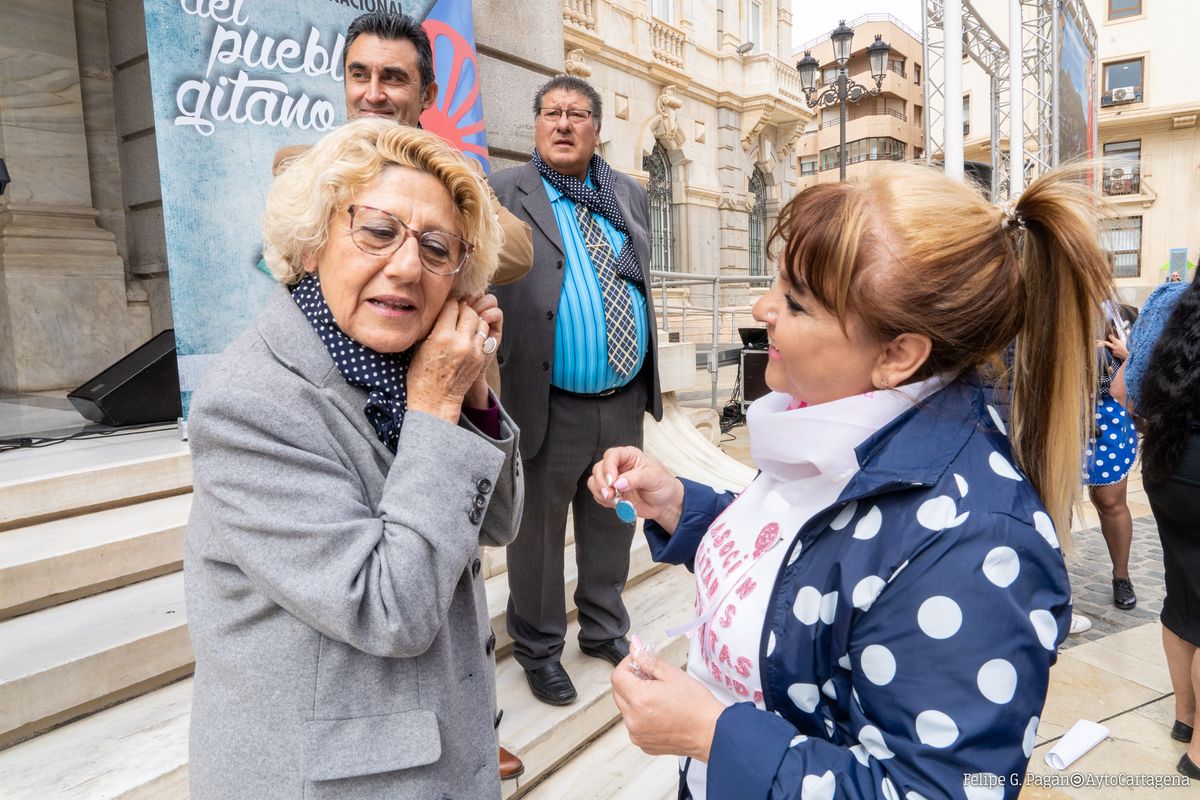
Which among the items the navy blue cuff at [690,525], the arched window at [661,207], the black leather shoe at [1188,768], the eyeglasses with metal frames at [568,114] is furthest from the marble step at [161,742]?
the arched window at [661,207]

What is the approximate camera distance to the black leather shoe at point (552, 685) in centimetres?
268

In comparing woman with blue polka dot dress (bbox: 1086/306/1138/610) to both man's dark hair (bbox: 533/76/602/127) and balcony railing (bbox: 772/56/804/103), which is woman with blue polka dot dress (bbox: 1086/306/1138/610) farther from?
balcony railing (bbox: 772/56/804/103)

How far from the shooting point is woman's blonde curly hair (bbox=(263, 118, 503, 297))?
1225 mm

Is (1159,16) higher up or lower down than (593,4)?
higher up

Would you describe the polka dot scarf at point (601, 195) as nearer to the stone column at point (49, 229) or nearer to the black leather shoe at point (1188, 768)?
the black leather shoe at point (1188, 768)

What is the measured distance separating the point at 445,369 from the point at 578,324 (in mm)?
1538

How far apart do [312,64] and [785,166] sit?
1904 cm

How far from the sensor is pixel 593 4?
13.9 meters

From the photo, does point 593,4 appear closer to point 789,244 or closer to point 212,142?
point 212,142

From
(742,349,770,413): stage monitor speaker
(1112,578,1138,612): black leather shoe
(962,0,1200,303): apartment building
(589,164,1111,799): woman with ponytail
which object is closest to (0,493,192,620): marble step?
(589,164,1111,799): woman with ponytail

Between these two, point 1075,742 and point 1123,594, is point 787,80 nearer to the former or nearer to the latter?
point 1123,594

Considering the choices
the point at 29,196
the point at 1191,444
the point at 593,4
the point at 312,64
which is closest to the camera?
the point at 1191,444

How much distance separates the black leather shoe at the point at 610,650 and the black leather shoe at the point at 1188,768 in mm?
2151

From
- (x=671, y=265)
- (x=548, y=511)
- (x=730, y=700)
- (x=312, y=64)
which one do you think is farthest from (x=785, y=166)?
(x=730, y=700)
